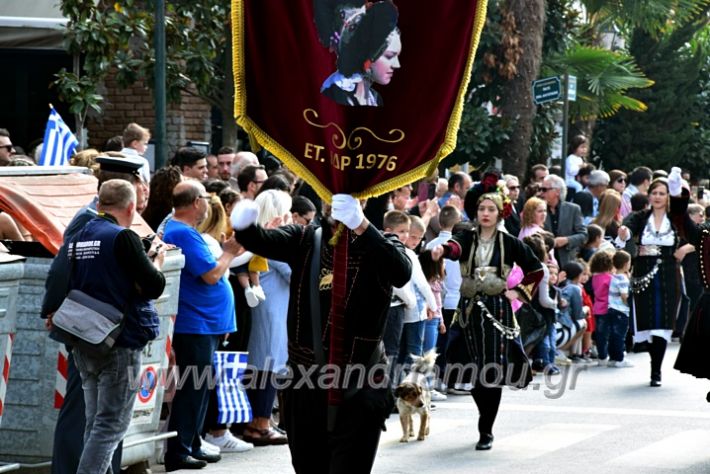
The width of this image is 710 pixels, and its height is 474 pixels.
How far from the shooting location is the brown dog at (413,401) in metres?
11.3

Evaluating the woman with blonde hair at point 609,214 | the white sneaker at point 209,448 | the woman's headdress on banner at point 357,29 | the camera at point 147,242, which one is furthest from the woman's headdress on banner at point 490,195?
the woman with blonde hair at point 609,214

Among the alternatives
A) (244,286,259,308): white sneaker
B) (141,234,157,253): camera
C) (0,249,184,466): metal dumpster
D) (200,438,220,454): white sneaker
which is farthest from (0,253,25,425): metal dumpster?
(244,286,259,308): white sneaker

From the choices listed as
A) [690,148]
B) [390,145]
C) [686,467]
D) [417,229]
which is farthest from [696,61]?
[390,145]

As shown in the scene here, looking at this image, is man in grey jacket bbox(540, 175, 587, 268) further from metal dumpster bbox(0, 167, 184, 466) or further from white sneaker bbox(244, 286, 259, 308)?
metal dumpster bbox(0, 167, 184, 466)

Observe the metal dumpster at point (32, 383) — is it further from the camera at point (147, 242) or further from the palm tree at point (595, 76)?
the palm tree at point (595, 76)

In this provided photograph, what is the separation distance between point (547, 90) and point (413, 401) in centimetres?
980

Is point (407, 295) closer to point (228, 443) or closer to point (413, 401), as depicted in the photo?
point (413, 401)

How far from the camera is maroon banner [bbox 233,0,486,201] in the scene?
7270mm

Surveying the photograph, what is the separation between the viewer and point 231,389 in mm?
10859

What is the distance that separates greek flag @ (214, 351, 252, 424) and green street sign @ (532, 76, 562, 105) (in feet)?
33.4

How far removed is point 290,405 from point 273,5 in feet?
6.14

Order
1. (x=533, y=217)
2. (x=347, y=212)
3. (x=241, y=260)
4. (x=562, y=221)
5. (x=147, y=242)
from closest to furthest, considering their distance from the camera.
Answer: (x=347, y=212), (x=147, y=242), (x=241, y=260), (x=533, y=217), (x=562, y=221)

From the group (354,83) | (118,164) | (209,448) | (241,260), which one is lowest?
(209,448)

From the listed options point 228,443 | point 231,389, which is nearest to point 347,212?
point 231,389
